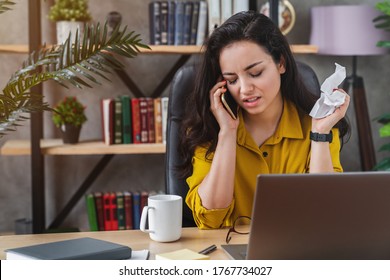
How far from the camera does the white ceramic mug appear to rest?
1256mm

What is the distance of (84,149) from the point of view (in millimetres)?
2709

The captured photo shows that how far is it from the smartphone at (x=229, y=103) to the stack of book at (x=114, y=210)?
4.37ft

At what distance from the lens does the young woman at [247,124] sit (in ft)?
5.08

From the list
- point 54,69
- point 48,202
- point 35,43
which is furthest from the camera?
point 48,202

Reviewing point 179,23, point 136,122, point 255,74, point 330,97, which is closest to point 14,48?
point 136,122

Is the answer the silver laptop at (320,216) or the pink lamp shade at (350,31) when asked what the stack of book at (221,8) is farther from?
the silver laptop at (320,216)

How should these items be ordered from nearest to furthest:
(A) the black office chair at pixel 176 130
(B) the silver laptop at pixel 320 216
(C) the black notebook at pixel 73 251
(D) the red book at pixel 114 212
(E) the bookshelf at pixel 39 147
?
(B) the silver laptop at pixel 320 216 < (C) the black notebook at pixel 73 251 < (A) the black office chair at pixel 176 130 < (E) the bookshelf at pixel 39 147 < (D) the red book at pixel 114 212

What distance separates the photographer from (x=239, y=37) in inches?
62.7

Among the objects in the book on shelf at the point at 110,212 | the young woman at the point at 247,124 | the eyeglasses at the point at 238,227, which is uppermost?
the young woman at the point at 247,124

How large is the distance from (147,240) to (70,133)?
157 cm

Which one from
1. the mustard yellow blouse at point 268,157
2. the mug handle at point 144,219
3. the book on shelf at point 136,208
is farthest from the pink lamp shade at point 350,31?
the mug handle at point 144,219

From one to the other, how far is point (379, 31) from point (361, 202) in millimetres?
2129

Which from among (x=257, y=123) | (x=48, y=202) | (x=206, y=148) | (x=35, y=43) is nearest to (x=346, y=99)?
(x=257, y=123)

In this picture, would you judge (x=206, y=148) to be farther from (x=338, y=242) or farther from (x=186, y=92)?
(x=338, y=242)
